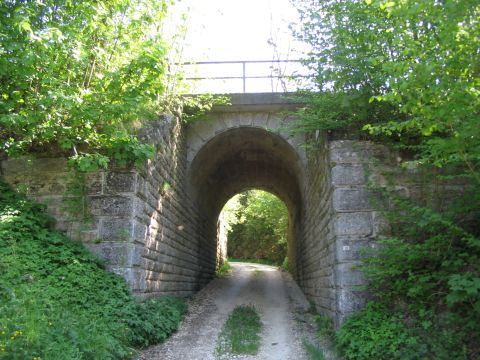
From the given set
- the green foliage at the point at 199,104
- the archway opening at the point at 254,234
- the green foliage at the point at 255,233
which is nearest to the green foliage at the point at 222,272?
the archway opening at the point at 254,234

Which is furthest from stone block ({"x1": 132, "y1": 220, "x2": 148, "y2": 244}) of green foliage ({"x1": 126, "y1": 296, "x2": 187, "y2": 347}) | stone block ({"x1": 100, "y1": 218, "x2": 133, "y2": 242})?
green foliage ({"x1": 126, "y1": 296, "x2": 187, "y2": 347})

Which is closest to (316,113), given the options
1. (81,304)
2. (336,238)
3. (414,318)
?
(336,238)

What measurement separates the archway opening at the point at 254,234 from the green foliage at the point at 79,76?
18415 millimetres

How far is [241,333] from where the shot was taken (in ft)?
25.1

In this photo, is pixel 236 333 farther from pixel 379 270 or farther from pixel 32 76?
pixel 32 76

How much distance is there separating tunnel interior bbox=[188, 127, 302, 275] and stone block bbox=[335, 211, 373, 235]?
12.0 feet

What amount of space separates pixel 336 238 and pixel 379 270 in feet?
3.01

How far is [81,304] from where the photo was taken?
5.72 m

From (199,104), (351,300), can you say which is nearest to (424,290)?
(351,300)

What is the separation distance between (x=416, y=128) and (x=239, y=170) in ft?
29.2

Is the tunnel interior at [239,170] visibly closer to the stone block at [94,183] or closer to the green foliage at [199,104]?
the green foliage at [199,104]

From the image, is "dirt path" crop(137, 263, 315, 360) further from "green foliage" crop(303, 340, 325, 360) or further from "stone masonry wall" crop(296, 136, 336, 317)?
"stone masonry wall" crop(296, 136, 336, 317)

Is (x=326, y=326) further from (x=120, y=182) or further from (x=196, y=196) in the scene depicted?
(x=196, y=196)

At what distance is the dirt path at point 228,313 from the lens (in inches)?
258
